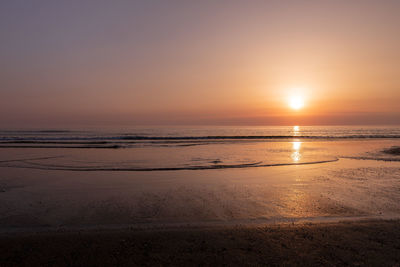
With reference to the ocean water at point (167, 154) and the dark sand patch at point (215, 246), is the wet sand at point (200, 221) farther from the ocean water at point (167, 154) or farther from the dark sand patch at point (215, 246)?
the ocean water at point (167, 154)

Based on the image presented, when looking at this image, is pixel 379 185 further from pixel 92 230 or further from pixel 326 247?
pixel 92 230

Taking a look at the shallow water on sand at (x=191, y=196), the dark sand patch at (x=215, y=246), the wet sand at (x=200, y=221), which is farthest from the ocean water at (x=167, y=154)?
the dark sand patch at (x=215, y=246)

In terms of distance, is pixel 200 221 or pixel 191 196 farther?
pixel 191 196

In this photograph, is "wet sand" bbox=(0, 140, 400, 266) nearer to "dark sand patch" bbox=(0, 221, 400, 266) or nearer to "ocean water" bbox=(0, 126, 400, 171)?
"dark sand patch" bbox=(0, 221, 400, 266)

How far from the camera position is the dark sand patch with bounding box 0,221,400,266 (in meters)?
3.72

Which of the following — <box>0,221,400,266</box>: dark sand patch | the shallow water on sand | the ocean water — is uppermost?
<box>0,221,400,266</box>: dark sand patch

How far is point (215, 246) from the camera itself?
417cm

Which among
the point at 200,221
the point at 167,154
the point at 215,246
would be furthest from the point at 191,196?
the point at 167,154

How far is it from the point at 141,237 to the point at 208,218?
5.63 ft

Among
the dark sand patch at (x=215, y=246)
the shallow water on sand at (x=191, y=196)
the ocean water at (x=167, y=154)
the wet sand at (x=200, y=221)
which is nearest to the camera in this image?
the dark sand patch at (x=215, y=246)

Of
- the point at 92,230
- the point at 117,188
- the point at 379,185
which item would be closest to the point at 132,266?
the point at 92,230

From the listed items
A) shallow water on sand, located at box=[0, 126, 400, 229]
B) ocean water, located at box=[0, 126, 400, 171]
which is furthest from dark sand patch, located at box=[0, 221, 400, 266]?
ocean water, located at box=[0, 126, 400, 171]

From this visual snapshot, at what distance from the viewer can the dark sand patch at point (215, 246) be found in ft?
12.2

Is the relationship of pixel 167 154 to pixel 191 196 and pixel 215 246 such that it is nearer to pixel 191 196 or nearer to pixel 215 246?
pixel 191 196
